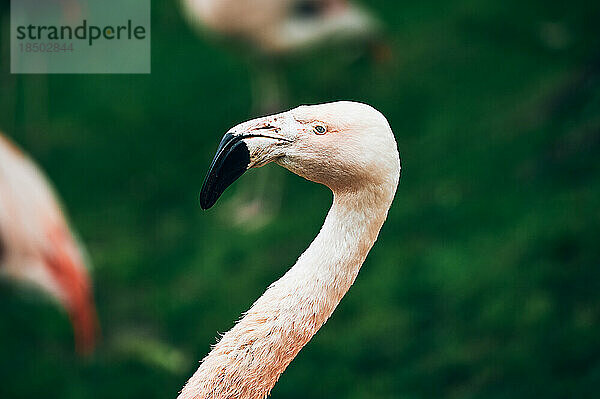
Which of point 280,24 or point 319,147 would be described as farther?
point 280,24

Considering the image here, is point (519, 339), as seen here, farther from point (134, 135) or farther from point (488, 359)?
point (134, 135)

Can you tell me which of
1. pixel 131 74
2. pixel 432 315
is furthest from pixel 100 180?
pixel 432 315

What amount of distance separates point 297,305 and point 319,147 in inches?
16.9

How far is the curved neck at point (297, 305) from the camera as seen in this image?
2070mm

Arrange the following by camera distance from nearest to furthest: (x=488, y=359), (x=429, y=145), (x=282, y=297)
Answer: (x=282, y=297)
(x=488, y=359)
(x=429, y=145)

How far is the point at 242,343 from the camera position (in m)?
2.09

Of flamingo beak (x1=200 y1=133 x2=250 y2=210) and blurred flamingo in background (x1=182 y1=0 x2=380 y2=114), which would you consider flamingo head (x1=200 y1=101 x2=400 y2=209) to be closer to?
flamingo beak (x1=200 y1=133 x2=250 y2=210)

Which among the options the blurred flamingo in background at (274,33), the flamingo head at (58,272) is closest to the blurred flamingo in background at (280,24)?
the blurred flamingo in background at (274,33)

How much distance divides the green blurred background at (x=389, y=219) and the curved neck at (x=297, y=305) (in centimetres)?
259

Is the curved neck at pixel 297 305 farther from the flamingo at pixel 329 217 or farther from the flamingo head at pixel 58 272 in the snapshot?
the flamingo head at pixel 58 272

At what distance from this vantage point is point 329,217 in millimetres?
2111

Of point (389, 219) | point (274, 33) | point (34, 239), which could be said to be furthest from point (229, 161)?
point (274, 33)

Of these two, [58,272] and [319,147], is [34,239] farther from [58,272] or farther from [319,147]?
[319,147]

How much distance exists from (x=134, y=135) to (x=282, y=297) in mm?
5717
